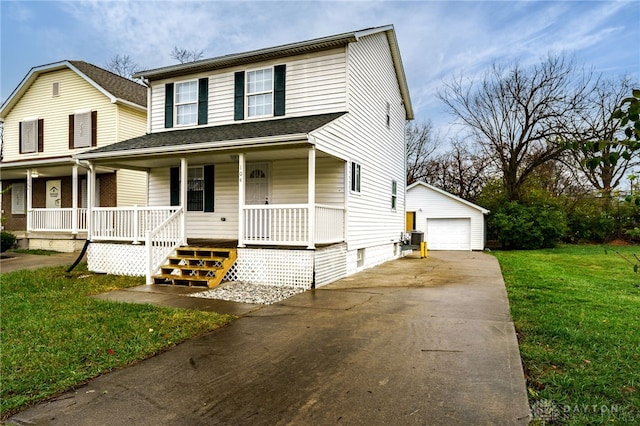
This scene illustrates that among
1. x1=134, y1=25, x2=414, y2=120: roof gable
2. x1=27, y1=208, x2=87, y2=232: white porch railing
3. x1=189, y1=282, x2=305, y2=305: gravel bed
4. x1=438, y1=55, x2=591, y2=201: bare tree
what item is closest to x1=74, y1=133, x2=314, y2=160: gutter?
x1=189, y1=282, x2=305, y2=305: gravel bed

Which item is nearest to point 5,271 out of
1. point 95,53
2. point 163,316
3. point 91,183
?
point 91,183

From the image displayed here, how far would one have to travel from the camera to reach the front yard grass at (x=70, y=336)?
3752 millimetres

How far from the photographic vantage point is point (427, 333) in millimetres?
5379

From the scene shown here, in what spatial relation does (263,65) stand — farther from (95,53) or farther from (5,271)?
(95,53)

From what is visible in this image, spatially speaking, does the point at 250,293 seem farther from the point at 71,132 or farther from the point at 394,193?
the point at 71,132

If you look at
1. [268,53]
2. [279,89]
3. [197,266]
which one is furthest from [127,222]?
[268,53]

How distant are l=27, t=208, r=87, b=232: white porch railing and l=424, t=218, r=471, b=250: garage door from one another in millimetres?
18593

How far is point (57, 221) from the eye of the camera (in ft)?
55.0

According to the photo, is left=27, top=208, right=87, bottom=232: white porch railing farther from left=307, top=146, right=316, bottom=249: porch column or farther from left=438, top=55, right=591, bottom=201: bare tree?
left=438, top=55, right=591, bottom=201: bare tree

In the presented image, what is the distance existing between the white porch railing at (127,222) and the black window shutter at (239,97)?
3.44 metres

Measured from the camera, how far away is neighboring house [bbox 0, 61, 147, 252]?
17.0 meters

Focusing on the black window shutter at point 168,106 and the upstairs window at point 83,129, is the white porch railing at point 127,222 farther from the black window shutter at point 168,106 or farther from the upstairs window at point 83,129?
the upstairs window at point 83,129

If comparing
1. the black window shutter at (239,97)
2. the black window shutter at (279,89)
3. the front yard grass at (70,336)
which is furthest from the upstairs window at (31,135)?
the black window shutter at (279,89)

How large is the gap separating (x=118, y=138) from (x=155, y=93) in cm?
530
